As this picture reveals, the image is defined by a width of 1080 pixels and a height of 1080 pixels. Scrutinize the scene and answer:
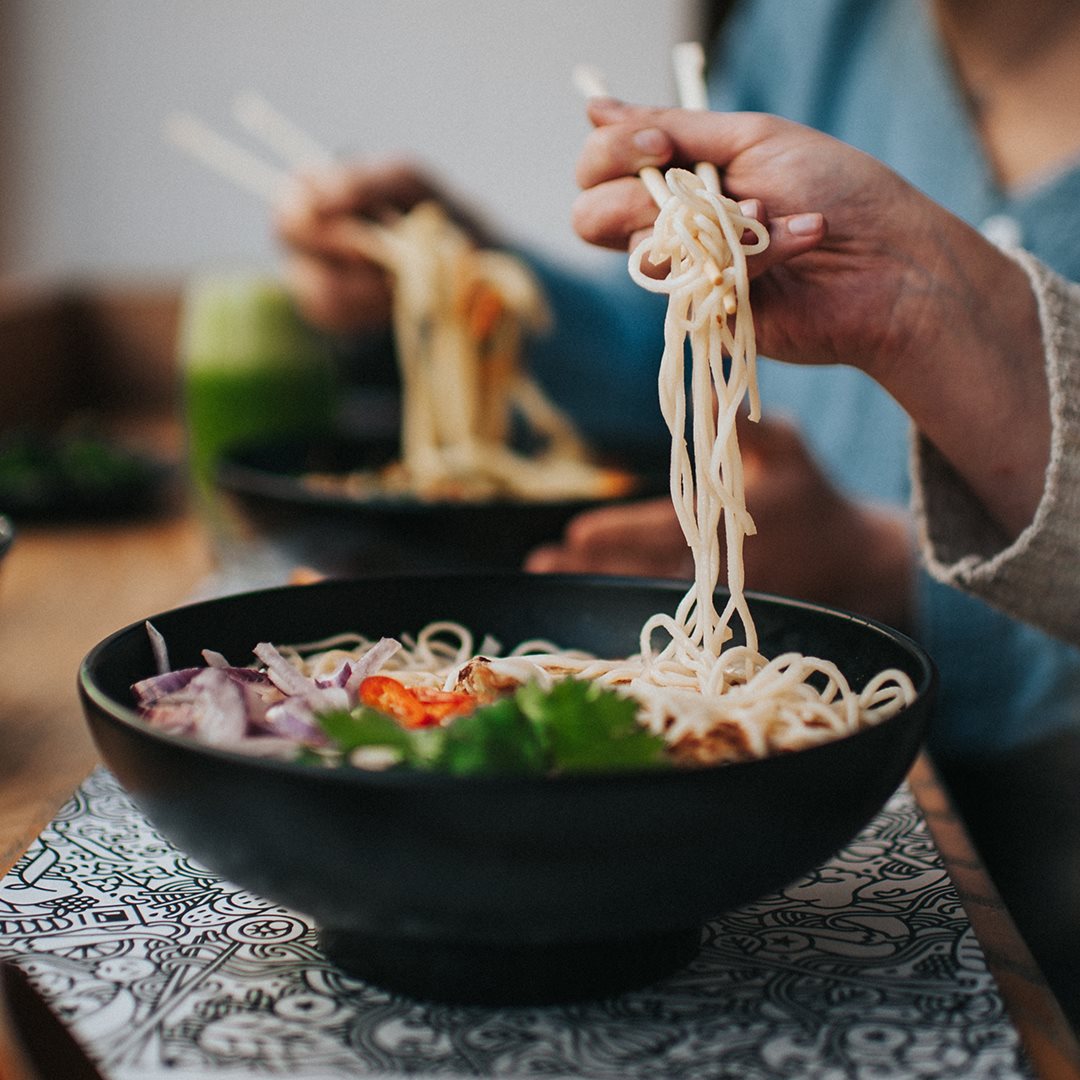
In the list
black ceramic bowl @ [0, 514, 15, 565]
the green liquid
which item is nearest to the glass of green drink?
the green liquid

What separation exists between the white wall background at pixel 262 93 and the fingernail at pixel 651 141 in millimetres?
3396

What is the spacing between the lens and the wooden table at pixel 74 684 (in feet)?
2.06

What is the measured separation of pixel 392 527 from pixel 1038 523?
60cm

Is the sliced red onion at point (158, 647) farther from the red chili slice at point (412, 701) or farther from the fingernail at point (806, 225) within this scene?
the fingernail at point (806, 225)

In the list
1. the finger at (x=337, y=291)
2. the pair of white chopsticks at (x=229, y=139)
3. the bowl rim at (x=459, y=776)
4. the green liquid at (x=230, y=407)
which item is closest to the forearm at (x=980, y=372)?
the bowl rim at (x=459, y=776)

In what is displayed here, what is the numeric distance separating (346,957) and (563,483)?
1063mm

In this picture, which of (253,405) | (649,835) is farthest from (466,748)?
(253,405)

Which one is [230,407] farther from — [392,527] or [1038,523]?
[1038,523]

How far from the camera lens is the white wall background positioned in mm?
4152

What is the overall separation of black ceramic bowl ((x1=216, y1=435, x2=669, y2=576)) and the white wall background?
2.97 meters

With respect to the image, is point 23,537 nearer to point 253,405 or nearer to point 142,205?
point 253,405

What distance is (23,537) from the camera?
1.73 metres

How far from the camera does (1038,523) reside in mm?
925

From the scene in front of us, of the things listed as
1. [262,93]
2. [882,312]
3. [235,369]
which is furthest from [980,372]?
[262,93]
